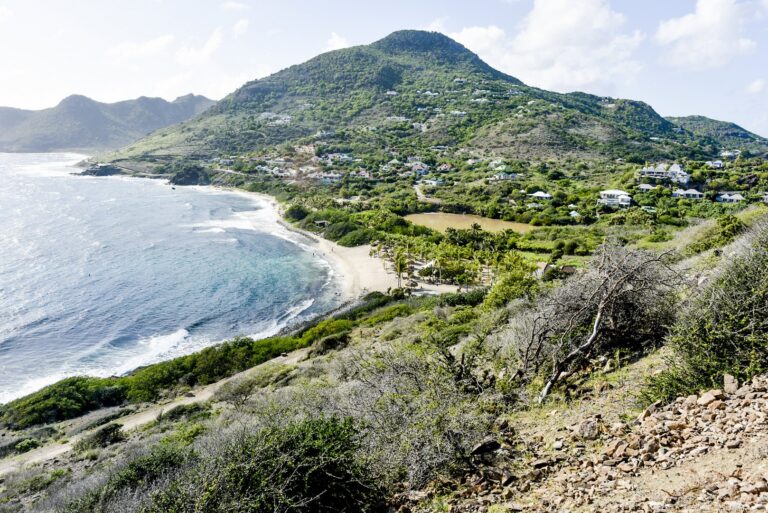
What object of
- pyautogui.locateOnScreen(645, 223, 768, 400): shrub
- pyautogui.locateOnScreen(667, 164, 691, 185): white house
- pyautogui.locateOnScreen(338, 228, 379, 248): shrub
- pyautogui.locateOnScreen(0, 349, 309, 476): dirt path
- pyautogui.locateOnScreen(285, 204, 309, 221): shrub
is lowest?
pyautogui.locateOnScreen(0, 349, 309, 476): dirt path

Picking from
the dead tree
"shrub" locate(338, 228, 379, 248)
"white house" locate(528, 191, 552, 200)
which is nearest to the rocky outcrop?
"shrub" locate(338, 228, 379, 248)

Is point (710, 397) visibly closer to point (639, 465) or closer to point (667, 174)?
point (639, 465)

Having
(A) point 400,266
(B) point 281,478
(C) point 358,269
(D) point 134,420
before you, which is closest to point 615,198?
(A) point 400,266

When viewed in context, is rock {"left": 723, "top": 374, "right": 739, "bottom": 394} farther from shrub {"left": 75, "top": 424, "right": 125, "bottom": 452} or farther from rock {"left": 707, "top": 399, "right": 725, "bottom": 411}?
shrub {"left": 75, "top": 424, "right": 125, "bottom": 452}

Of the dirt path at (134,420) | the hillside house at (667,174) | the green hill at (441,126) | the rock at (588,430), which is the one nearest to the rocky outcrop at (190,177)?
the green hill at (441,126)

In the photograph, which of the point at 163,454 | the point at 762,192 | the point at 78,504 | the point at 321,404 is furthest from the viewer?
the point at 762,192

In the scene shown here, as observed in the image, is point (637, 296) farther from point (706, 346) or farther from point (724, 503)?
point (724, 503)

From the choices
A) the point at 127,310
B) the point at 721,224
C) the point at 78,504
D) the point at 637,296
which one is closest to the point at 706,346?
the point at 637,296
